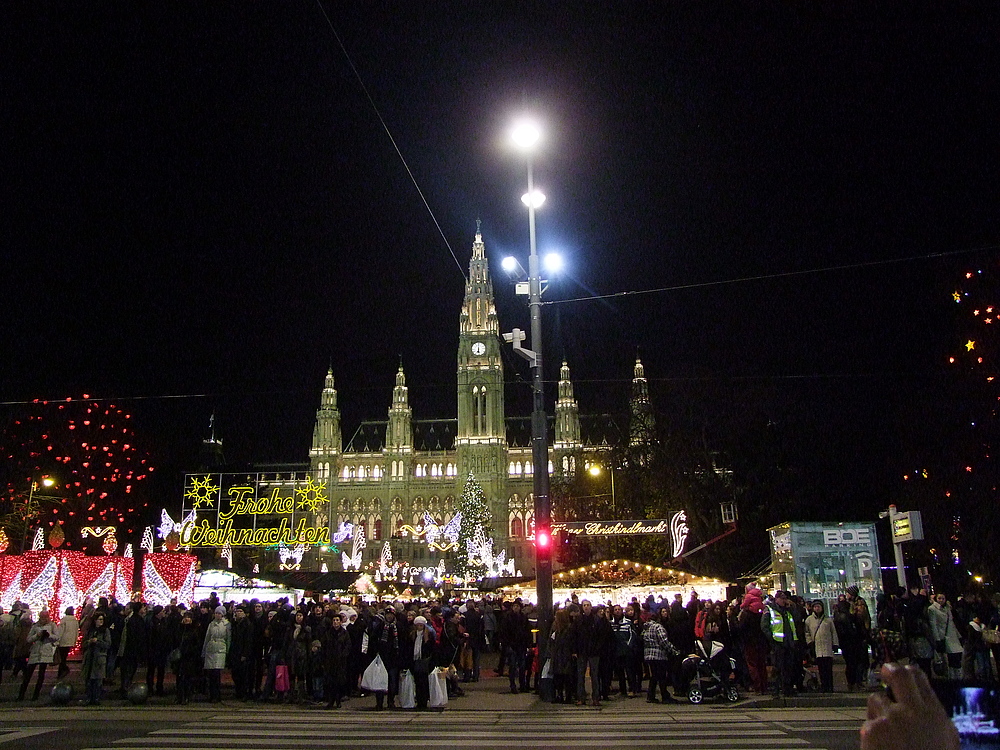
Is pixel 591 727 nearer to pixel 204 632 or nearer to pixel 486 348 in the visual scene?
pixel 204 632

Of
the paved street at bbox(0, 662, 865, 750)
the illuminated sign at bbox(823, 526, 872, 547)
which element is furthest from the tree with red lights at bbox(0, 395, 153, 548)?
the illuminated sign at bbox(823, 526, 872, 547)

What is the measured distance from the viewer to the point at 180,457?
35.7 m

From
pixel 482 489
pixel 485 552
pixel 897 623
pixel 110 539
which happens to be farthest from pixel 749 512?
pixel 482 489

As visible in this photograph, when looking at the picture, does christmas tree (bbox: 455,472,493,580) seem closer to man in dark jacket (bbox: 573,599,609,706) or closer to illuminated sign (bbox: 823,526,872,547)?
illuminated sign (bbox: 823,526,872,547)

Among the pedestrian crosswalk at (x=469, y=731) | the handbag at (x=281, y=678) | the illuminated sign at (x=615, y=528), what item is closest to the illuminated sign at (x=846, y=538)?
the illuminated sign at (x=615, y=528)

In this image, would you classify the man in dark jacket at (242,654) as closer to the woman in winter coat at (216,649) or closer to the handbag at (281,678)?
the woman in winter coat at (216,649)

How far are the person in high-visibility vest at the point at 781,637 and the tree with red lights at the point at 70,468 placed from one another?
1935cm

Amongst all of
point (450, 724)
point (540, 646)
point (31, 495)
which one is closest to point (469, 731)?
point (450, 724)

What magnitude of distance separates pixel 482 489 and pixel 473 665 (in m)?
74.6

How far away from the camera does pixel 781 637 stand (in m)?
11.7

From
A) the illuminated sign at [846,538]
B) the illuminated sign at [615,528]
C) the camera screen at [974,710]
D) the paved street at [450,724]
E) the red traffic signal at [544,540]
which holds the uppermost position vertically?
the illuminated sign at [615,528]

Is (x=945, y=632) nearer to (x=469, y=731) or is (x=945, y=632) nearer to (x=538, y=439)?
(x=538, y=439)

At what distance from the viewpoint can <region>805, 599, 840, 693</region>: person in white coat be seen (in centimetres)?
1228

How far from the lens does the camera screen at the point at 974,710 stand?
4.06m
